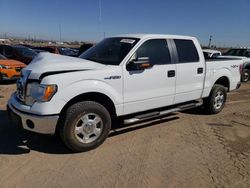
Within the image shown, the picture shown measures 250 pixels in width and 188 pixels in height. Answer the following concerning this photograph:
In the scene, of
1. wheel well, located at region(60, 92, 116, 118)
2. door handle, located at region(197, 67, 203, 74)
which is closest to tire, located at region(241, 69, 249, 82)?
door handle, located at region(197, 67, 203, 74)

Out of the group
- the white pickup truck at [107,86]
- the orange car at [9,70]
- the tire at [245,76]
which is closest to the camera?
the white pickup truck at [107,86]

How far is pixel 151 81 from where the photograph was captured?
5.08 meters

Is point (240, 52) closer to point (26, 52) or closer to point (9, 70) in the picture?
point (26, 52)

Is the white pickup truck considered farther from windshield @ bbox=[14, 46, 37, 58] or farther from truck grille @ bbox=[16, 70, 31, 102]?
windshield @ bbox=[14, 46, 37, 58]

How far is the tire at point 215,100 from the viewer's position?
21.9 feet

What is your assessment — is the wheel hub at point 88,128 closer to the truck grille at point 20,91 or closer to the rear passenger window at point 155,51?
the truck grille at point 20,91

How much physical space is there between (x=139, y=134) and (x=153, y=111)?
0.54 metres

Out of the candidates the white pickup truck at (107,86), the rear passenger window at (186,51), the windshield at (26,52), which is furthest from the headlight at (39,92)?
the windshield at (26,52)

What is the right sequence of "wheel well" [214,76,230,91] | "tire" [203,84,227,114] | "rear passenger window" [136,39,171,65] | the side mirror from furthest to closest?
"wheel well" [214,76,230,91]
"tire" [203,84,227,114]
"rear passenger window" [136,39,171,65]
the side mirror

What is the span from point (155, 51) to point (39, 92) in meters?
2.37

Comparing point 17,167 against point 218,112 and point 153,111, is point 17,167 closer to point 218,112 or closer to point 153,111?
point 153,111

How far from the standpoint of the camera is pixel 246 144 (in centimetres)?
501

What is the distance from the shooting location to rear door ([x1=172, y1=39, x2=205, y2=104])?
5.65m

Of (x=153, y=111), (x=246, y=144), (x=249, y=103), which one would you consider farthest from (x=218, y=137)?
(x=249, y=103)
